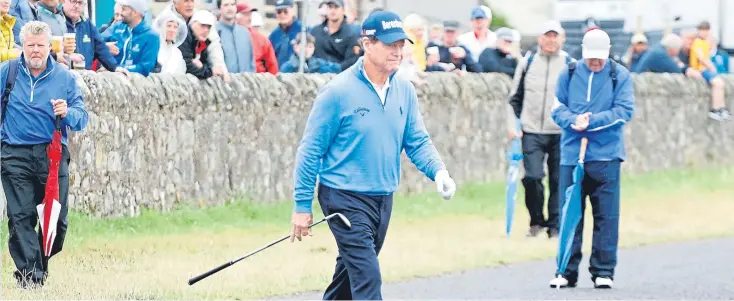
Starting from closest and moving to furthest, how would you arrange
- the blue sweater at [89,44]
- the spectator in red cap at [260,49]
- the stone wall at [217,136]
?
the blue sweater at [89,44], the stone wall at [217,136], the spectator in red cap at [260,49]

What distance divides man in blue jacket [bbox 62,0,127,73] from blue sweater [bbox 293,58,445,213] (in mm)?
5651

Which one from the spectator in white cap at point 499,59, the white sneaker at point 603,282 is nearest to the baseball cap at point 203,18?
the white sneaker at point 603,282

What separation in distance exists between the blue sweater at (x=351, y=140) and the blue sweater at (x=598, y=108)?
4.00 metres

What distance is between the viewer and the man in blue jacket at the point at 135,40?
1543 centimetres

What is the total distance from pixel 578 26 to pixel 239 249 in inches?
750

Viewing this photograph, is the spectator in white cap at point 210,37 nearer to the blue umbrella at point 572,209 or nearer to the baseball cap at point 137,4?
the baseball cap at point 137,4

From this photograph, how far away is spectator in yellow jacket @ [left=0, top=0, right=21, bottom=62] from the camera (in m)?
13.1

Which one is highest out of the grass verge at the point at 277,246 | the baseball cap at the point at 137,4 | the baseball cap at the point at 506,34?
the baseball cap at the point at 137,4

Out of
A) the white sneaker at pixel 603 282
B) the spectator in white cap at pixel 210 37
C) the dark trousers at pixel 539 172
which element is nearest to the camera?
the white sneaker at pixel 603 282

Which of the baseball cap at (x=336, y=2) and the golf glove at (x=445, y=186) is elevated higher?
the baseball cap at (x=336, y=2)

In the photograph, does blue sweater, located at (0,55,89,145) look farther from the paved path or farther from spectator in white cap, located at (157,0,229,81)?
spectator in white cap, located at (157,0,229,81)

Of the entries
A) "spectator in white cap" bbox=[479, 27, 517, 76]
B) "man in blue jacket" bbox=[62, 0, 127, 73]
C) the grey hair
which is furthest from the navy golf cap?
"spectator in white cap" bbox=[479, 27, 517, 76]

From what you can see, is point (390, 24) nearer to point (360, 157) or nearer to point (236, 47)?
point (360, 157)

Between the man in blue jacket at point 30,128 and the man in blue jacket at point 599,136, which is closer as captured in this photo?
the man in blue jacket at point 30,128
